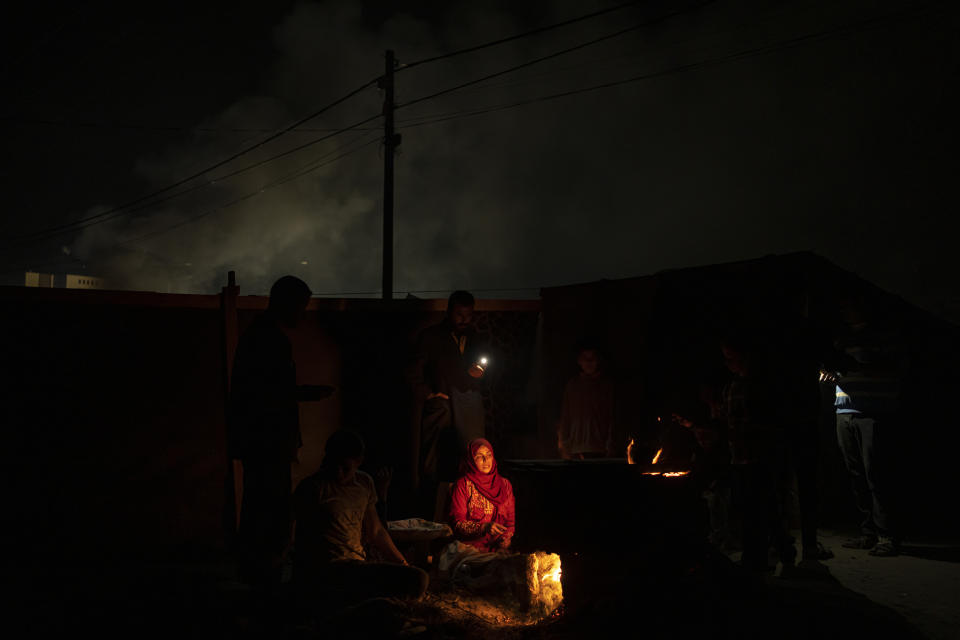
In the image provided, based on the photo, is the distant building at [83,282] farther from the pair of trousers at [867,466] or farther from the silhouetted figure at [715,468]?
the pair of trousers at [867,466]

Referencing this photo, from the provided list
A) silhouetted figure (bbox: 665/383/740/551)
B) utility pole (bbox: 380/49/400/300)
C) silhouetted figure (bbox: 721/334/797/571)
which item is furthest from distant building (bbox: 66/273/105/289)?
silhouetted figure (bbox: 721/334/797/571)

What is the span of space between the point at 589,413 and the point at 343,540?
3308 millimetres

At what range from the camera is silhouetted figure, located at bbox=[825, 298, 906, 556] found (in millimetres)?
6613

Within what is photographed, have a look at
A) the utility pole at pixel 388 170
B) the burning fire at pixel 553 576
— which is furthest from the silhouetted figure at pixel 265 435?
the utility pole at pixel 388 170

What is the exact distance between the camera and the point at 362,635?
4.48 metres

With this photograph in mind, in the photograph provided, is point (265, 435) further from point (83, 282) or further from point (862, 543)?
point (83, 282)

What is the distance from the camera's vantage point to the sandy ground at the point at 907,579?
5.03m

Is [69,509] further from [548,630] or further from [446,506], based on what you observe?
[548,630]

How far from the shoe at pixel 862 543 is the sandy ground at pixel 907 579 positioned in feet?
0.21

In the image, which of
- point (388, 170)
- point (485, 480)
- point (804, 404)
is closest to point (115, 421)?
point (485, 480)

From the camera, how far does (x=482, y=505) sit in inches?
259

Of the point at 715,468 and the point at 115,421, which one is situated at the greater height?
the point at 115,421

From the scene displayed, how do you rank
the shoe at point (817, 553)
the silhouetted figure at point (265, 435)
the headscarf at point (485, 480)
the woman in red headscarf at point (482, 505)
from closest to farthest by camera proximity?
the silhouetted figure at point (265, 435) < the shoe at point (817, 553) < the woman in red headscarf at point (482, 505) < the headscarf at point (485, 480)

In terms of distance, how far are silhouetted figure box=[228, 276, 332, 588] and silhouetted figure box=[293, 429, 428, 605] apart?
0.51ft
